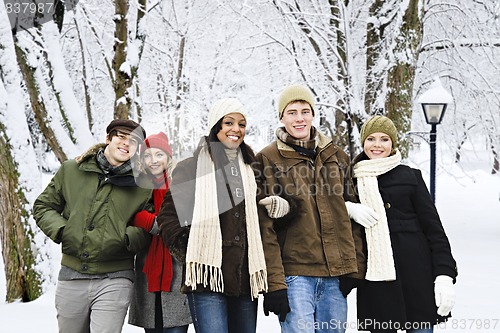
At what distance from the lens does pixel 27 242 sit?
6.46 metres

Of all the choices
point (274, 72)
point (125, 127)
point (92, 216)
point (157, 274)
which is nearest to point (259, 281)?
point (157, 274)

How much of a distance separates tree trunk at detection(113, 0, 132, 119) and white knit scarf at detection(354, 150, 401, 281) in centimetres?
501

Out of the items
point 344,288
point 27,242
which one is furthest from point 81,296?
point 27,242

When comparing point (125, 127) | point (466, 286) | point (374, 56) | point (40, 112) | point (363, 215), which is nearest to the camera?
point (363, 215)

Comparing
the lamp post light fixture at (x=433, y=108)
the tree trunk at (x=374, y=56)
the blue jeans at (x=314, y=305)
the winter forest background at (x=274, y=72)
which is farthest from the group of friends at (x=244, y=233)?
the lamp post light fixture at (x=433, y=108)

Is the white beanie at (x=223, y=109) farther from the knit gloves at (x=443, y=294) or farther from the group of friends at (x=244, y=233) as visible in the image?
the knit gloves at (x=443, y=294)

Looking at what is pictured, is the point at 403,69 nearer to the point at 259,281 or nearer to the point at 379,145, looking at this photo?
the point at 379,145

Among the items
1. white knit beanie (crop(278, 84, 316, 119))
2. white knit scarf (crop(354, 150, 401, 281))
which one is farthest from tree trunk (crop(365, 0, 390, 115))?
white knit beanie (crop(278, 84, 316, 119))

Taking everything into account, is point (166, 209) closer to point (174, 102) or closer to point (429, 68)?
point (429, 68)

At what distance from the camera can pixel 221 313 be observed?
309 centimetres

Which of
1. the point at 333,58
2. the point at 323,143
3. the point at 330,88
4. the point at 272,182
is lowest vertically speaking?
the point at 272,182

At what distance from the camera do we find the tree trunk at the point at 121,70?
7.82 metres

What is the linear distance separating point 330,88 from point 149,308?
6.23 m

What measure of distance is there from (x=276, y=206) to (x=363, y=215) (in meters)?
0.55
